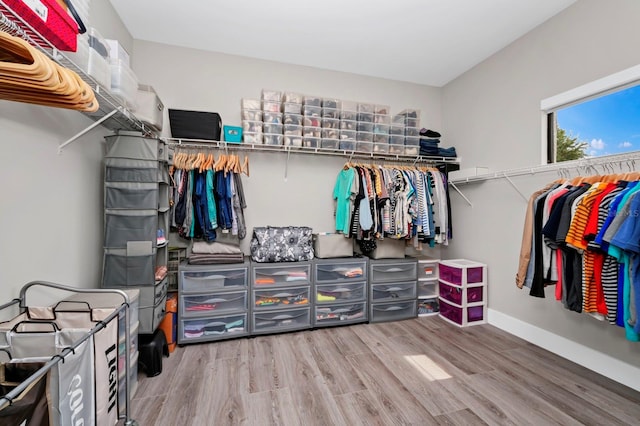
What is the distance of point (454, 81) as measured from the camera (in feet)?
11.7

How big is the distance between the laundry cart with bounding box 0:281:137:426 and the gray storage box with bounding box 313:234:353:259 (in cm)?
181

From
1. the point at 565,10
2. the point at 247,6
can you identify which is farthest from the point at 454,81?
the point at 247,6

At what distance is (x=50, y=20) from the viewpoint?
101 centimetres

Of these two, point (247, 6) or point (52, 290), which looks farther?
point (247, 6)

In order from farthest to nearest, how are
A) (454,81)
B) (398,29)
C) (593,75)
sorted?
→ (454,81) → (398,29) → (593,75)

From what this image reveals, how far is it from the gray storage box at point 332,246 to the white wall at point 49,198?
75.2 inches

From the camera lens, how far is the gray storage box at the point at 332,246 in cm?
296

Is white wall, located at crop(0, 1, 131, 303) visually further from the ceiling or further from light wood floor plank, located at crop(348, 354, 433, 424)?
light wood floor plank, located at crop(348, 354, 433, 424)

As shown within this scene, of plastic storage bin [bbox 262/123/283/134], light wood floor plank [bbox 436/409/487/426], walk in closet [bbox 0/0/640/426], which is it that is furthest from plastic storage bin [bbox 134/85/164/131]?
light wood floor plank [bbox 436/409/487/426]

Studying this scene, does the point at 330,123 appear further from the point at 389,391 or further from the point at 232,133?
the point at 389,391

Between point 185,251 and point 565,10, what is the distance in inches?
162

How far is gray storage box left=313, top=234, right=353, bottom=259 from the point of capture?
296 cm

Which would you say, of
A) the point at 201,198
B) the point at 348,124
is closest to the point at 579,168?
the point at 348,124

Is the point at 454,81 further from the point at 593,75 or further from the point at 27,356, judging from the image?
the point at 27,356
